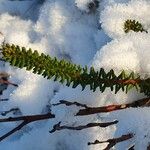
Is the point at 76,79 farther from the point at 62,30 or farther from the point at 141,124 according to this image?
the point at 62,30

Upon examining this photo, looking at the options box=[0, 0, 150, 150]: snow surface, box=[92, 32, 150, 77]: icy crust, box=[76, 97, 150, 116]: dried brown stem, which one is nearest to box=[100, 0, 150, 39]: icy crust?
box=[0, 0, 150, 150]: snow surface

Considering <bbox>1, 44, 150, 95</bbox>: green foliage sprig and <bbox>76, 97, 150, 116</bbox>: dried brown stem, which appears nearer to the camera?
<bbox>1, 44, 150, 95</bbox>: green foliage sprig

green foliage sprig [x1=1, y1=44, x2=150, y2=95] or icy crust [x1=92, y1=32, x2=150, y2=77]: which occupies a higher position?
icy crust [x1=92, y1=32, x2=150, y2=77]

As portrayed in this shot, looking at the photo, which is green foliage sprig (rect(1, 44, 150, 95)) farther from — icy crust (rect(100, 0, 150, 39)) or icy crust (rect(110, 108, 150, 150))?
icy crust (rect(100, 0, 150, 39))

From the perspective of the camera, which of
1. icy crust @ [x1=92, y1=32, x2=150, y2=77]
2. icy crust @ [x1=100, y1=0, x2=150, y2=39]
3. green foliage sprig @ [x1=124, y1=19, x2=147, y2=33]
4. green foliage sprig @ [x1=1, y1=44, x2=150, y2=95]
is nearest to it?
green foliage sprig @ [x1=1, y1=44, x2=150, y2=95]

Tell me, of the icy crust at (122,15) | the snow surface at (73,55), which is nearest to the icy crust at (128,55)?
the snow surface at (73,55)

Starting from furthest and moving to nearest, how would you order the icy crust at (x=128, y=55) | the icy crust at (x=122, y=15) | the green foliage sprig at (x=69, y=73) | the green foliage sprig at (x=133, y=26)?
1. the icy crust at (x=122, y=15)
2. the green foliage sprig at (x=133, y=26)
3. the icy crust at (x=128, y=55)
4. the green foliage sprig at (x=69, y=73)

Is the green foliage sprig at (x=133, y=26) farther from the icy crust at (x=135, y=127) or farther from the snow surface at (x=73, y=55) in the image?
the icy crust at (x=135, y=127)
